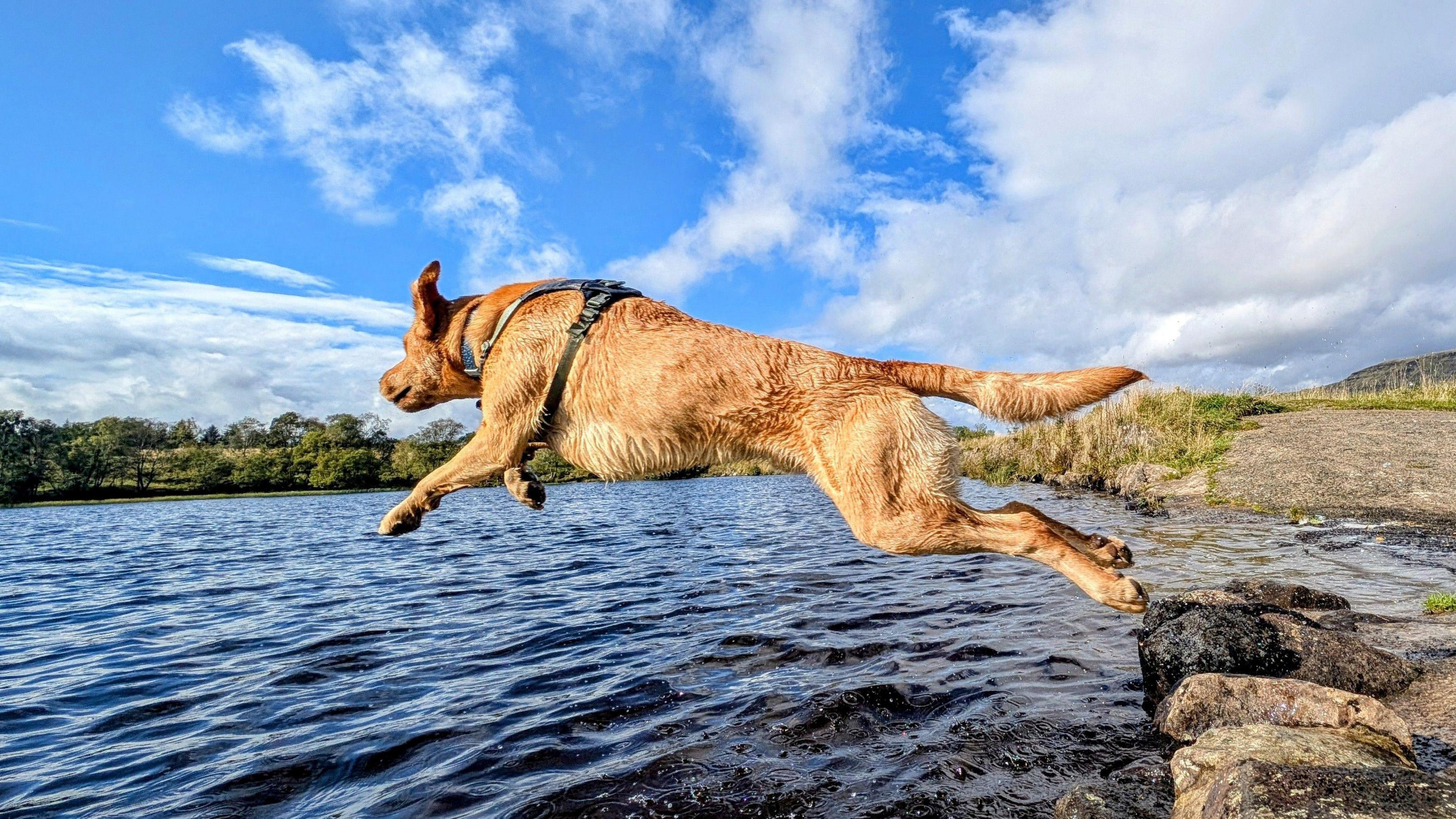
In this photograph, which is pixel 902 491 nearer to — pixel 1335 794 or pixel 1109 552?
pixel 1109 552

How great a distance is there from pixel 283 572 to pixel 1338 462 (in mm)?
23849

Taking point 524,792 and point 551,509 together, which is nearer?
point 524,792

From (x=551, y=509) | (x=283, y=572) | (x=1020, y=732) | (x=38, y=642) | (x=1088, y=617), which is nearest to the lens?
(x=1020, y=732)

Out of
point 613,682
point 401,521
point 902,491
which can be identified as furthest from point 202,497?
point 902,491

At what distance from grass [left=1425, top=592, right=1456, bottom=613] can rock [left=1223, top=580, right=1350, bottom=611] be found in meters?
0.61

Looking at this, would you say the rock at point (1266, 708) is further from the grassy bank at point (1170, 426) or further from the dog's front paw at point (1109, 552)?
the grassy bank at point (1170, 426)

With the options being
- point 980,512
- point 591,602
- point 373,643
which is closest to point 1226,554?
point 980,512

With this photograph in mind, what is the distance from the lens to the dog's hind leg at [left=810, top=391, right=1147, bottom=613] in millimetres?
4262

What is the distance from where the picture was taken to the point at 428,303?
16.0 ft

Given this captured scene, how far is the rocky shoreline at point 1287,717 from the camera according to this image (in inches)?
97.6

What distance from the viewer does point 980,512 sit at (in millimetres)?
4410

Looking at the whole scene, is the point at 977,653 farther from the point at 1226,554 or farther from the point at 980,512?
the point at 1226,554

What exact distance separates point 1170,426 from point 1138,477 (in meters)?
3.27

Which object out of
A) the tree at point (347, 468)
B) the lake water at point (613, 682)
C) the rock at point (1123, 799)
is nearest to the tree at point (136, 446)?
the tree at point (347, 468)
